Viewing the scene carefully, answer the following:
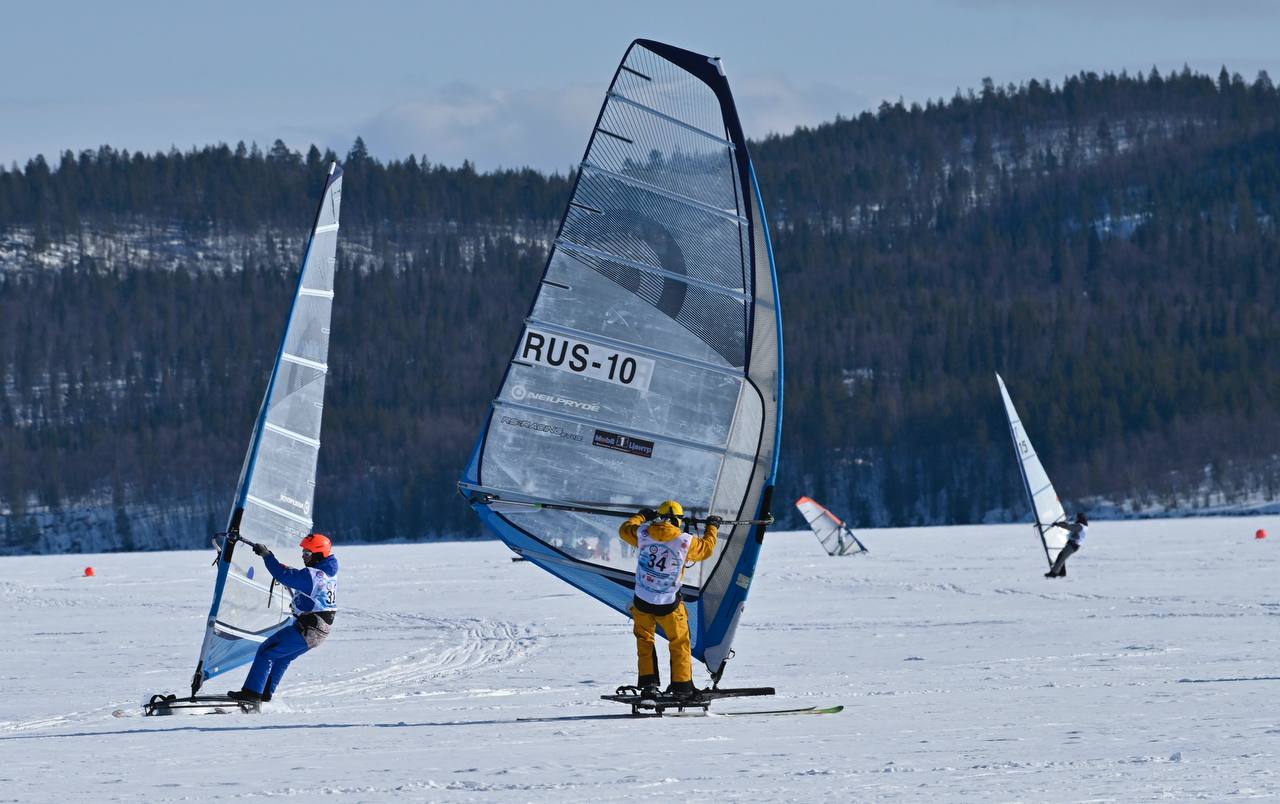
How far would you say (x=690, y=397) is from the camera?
1167 cm

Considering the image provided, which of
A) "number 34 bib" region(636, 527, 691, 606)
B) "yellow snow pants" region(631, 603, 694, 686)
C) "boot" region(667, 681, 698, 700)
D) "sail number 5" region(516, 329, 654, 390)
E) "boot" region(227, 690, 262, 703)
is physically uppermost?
"sail number 5" region(516, 329, 654, 390)

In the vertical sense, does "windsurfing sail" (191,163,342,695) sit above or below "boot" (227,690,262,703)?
above

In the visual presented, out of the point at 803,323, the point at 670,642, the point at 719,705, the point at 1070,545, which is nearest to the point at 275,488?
the point at 670,642

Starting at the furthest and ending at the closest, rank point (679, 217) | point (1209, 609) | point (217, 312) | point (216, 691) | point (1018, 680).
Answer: point (217, 312), point (1209, 609), point (216, 691), point (1018, 680), point (679, 217)

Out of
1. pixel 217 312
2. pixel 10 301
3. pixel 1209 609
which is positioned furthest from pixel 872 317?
pixel 1209 609

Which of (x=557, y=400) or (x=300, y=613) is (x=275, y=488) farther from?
(x=557, y=400)

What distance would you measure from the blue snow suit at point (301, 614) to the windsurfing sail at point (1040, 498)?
51.3 ft

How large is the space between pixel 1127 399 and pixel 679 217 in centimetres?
10780

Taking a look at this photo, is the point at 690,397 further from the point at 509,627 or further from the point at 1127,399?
the point at 1127,399

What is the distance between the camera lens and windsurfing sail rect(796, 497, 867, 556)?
120ft

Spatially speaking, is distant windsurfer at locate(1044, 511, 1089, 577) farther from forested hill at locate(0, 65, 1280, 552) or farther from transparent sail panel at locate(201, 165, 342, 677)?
forested hill at locate(0, 65, 1280, 552)

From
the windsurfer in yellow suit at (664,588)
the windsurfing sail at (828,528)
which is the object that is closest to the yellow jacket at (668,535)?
the windsurfer in yellow suit at (664,588)

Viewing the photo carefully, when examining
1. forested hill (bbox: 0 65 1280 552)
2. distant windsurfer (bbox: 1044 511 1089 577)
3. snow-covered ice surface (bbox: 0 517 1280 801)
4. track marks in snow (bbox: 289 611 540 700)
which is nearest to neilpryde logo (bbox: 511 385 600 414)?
snow-covered ice surface (bbox: 0 517 1280 801)

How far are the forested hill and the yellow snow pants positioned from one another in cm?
9776
